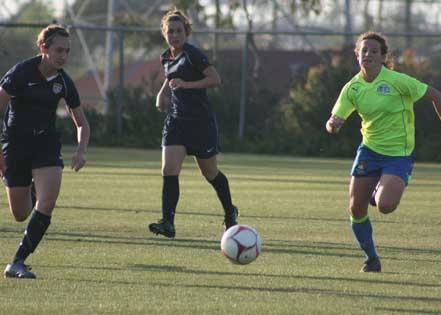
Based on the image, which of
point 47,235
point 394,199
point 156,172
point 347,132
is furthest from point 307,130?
point 394,199

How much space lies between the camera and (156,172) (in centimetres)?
2152

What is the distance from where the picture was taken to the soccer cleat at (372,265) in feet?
31.8

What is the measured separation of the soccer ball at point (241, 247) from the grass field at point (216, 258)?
0.49 ft

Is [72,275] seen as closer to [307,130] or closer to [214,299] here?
[214,299]

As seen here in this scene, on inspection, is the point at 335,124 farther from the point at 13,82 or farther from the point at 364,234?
the point at 13,82

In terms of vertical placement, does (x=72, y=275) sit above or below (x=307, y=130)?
above

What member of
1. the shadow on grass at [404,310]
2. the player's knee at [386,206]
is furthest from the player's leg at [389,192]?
the shadow on grass at [404,310]

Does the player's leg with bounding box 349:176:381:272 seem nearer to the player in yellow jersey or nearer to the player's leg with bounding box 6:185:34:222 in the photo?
the player in yellow jersey

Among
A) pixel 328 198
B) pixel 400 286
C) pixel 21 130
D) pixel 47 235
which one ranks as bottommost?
pixel 328 198

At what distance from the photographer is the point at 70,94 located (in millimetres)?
9602

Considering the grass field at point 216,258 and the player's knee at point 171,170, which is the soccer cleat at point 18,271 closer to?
the grass field at point 216,258

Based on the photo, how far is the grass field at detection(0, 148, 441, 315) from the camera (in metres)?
8.09

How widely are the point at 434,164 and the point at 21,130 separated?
1749 cm

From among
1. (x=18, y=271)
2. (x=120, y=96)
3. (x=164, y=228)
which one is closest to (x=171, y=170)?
(x=164, y=228)
